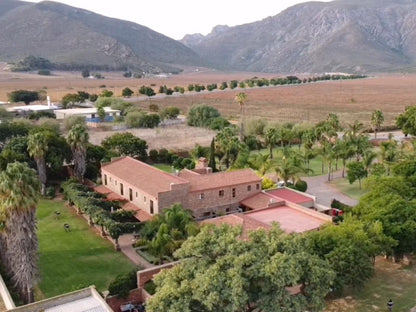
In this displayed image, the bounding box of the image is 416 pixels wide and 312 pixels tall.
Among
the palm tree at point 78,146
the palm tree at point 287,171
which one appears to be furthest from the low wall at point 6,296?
the palm tree at point 287,171

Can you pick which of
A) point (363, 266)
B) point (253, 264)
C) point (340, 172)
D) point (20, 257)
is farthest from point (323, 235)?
point (340, 172)

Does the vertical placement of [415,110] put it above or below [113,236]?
above

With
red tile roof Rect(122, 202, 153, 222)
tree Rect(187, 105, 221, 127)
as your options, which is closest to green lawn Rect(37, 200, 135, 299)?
red tile roof Rect(122, 202, 153, 222)

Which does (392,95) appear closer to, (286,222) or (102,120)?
(102,120)

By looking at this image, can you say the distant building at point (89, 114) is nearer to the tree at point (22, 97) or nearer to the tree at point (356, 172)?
the tree at point (22, 97)

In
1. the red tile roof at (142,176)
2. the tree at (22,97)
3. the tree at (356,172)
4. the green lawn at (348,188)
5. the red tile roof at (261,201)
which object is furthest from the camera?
the tree at (22,97)
